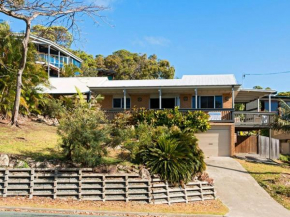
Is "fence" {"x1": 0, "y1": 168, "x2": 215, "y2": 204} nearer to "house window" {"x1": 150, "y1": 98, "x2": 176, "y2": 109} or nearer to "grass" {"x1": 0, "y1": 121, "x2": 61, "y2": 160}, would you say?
"grass" {"x1": 0, "y1": 121, "x2": 61, "y2": 160}

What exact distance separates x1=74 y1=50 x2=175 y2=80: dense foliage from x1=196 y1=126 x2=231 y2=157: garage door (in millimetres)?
24928

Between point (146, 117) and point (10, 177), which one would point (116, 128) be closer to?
point (10, 177)

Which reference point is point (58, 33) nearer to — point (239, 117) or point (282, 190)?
point (239, 117)

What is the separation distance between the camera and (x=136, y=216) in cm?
1011

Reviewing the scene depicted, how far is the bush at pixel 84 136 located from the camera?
11.5 meters

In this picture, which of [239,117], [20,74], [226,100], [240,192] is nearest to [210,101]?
[226,100]

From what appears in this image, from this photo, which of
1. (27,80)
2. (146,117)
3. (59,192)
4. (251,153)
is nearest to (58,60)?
(27,80)

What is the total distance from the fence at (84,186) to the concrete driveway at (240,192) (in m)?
2.12

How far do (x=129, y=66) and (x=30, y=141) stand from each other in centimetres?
3726

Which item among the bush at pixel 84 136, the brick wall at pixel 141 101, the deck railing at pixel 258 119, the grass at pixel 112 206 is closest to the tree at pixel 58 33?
the bush at pixel 84 136

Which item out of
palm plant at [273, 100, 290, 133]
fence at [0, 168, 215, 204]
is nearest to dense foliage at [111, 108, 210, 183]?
fence at [0, 168, 215, 204]

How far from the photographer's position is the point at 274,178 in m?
15.6

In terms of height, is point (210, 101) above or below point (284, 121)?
above

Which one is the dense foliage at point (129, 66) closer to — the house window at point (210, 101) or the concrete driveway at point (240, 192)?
the house window at point (210, 101)
